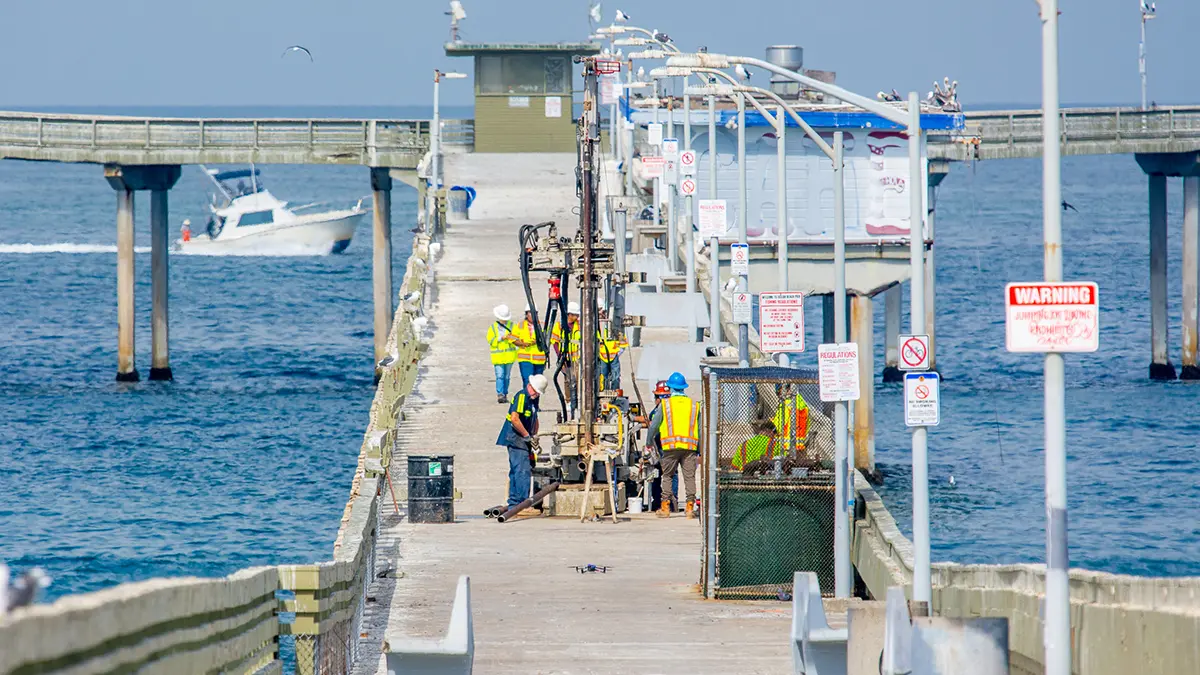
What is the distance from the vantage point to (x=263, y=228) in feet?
365

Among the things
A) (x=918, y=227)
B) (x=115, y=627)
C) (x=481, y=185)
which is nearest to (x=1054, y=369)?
(x=918, y=227)

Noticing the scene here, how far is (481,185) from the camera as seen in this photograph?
202 ft

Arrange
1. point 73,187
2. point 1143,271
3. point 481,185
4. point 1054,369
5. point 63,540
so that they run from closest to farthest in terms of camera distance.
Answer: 1. point 1054,369
2. point 63,540
3. point 481,185
4. point 1143,271
5. point 73,187

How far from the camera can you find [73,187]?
190 metres

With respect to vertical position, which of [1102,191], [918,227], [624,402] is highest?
[1102,191]

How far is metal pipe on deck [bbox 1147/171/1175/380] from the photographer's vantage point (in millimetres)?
53000

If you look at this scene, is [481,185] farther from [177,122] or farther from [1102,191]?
[1102,191]

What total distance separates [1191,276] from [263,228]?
2716 inches

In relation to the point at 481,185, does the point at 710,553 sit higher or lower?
lower

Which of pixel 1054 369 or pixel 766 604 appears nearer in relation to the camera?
pixel 1054 369

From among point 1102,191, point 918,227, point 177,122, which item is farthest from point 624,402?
point 1102,191

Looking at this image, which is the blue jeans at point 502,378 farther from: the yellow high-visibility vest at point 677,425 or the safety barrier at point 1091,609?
the safety barrier at point 1091,609

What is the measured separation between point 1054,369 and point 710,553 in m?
6.53

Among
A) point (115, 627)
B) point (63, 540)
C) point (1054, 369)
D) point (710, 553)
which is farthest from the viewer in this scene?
point (63, 540)
